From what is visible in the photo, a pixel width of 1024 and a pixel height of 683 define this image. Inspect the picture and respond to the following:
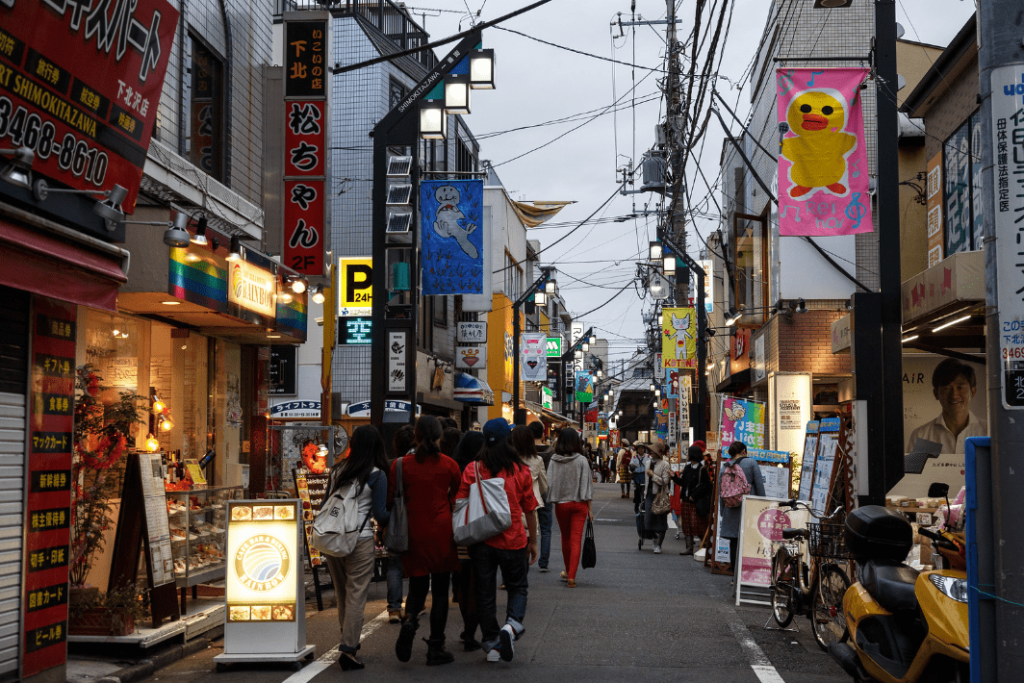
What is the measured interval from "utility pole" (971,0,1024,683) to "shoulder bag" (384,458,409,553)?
442 centimetres

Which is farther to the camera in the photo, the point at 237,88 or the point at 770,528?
the point at 237,88

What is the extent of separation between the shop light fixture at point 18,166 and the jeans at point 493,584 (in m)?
4.35

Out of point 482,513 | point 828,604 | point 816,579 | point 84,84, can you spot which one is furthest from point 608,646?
point 84,84

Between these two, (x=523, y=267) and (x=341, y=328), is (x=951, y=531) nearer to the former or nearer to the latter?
(x=341, y=328)

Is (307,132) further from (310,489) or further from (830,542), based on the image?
(830,542)

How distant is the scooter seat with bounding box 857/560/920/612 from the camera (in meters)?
6.15

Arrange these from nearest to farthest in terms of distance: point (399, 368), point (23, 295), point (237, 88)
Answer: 1. point (23, 295)
2. point (237, 88)
3. point (399, 368)

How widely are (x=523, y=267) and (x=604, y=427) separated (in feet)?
183

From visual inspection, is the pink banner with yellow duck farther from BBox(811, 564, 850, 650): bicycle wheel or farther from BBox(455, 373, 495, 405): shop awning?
BBox(455, 373, 495, 405): shop awning

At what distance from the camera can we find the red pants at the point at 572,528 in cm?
1326

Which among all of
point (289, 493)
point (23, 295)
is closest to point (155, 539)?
point (23, 295)

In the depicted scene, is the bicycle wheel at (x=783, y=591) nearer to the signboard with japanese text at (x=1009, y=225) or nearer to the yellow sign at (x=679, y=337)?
the signboard with japanese text at (x=1009, y=225)

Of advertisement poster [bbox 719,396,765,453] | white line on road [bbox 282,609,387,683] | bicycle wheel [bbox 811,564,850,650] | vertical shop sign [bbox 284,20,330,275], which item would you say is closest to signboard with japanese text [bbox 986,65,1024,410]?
bicycle wheel [bbox 811,564,850,650]

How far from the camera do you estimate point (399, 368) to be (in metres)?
16.2
